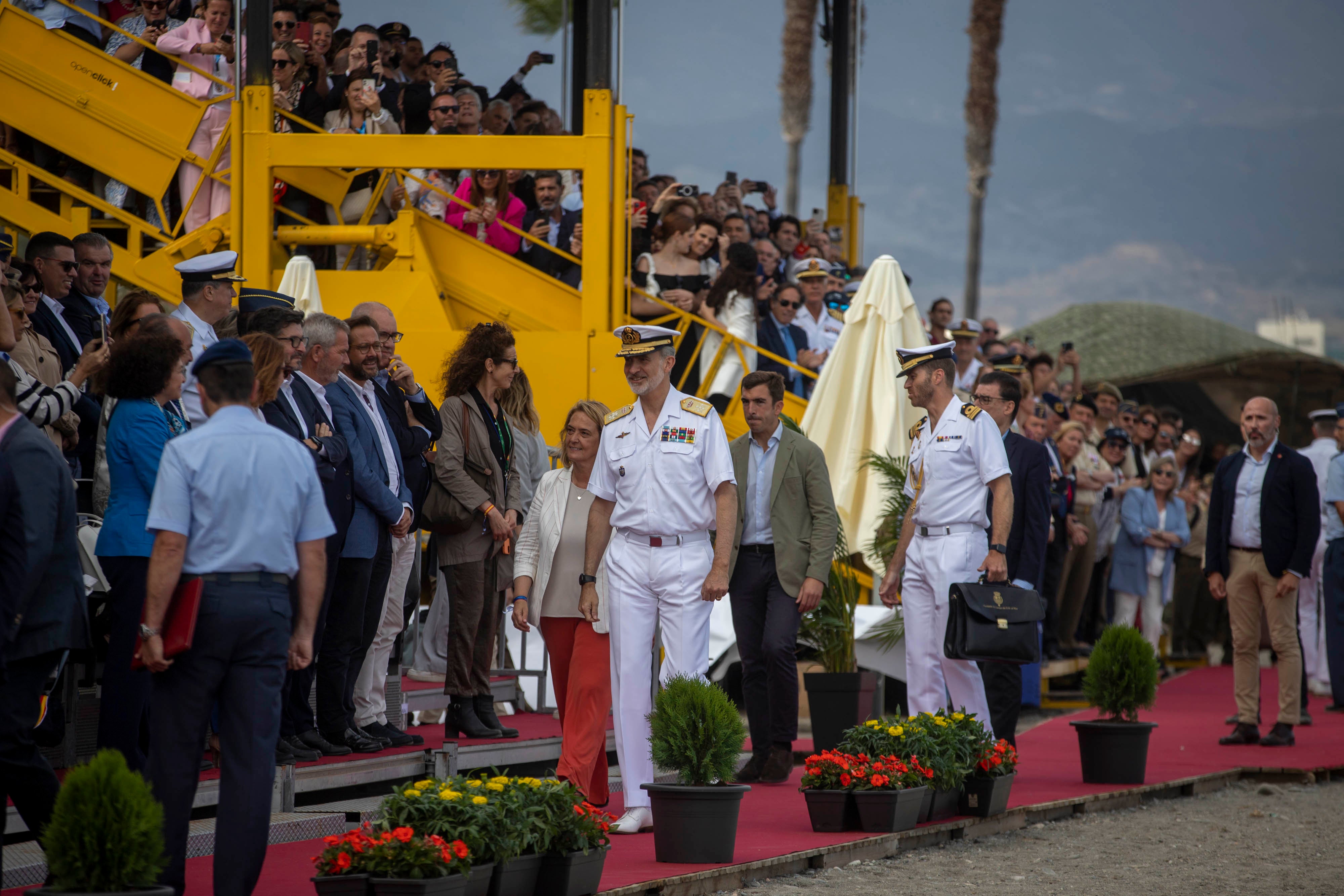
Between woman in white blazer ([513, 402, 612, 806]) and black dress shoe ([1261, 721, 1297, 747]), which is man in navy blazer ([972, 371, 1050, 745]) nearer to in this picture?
black dress shoe ([1261, 721, 1297, 747])

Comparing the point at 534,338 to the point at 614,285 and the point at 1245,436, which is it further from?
the point at 1245,436

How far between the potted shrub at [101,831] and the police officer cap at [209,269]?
10.5ft

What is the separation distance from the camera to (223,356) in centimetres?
496

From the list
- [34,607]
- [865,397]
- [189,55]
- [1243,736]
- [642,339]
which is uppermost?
[189,55]

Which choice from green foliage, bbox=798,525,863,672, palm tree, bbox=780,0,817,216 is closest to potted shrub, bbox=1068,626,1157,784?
Result: green foliage, bbox=798,525,863,672

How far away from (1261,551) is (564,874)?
6680mm

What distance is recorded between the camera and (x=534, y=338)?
11.6m

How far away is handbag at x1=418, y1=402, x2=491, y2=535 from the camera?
796cm

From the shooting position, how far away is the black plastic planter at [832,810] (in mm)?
7016

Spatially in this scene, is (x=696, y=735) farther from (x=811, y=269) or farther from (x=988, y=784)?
(x=811, y=269)

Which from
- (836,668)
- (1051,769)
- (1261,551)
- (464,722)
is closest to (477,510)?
(464,722)

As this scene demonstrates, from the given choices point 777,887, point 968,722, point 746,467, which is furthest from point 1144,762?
point 777,887

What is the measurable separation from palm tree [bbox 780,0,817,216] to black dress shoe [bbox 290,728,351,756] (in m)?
26.4

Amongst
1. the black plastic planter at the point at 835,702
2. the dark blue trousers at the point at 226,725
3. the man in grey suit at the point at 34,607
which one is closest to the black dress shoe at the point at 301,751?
the man in grey suit at the point at 34,607
